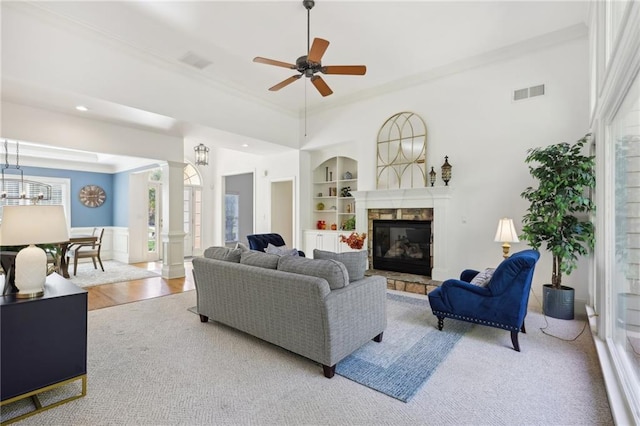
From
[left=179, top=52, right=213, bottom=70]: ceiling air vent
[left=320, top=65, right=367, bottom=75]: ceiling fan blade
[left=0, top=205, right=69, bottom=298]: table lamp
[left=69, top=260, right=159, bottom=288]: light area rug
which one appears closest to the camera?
[left=0, top=205, right=69, bottom=298]: table lamp

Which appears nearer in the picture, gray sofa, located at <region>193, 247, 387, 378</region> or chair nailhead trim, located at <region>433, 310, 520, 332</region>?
gray sofa, located at <region>193, 247, 387, 378</region>

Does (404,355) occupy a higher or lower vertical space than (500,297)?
lower

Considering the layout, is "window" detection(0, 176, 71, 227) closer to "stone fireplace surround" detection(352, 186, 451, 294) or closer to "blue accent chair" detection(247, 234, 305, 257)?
"blue accent chair" detection(247, 234, 305, 257)

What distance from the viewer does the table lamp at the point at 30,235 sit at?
2.00 metres

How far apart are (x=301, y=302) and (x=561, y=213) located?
3145 mm

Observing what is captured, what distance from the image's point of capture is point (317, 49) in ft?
9.93

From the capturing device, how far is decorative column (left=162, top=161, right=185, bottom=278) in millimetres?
6043

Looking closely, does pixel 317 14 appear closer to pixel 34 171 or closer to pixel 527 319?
pixel 527 319

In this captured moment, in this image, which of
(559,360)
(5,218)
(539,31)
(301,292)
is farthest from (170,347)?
(539,31)

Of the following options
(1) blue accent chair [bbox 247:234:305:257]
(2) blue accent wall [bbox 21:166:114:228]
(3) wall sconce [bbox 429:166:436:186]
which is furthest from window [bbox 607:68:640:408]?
(2) blue accent wall [bbox 21:166:114:228]

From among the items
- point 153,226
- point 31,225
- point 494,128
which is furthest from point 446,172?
point 153,226

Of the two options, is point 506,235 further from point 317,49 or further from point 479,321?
point 317,49

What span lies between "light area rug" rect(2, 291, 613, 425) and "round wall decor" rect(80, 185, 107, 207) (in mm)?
6380

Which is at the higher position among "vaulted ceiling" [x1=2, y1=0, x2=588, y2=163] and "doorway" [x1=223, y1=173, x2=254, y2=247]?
"vaulted ceiling" [x1=2, y1=0, x2=588, y2=163]
